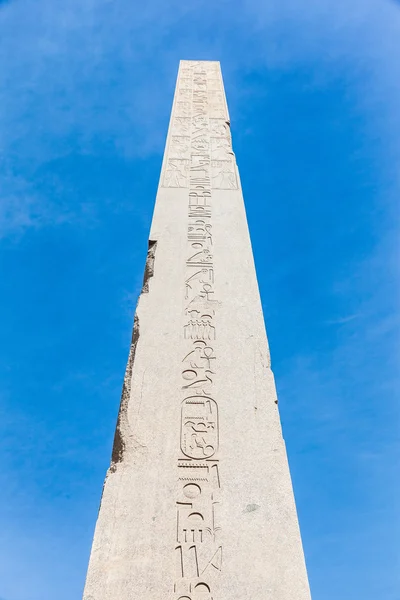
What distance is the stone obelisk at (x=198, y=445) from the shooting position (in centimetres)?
264

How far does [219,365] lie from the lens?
3455mm

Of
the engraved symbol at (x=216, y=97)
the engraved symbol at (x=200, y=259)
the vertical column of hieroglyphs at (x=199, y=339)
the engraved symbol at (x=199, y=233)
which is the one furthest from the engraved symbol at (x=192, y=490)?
the engraved symbol at (x=216, y=97)

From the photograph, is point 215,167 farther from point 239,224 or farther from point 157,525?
point 157,525

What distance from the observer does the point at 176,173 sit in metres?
4.88

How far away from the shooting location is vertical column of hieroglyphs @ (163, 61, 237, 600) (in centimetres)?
268

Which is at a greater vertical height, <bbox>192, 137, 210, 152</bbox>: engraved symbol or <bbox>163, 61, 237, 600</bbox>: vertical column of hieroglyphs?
<bbox>192, 137, 210, 152</bbox>: engraved symbol

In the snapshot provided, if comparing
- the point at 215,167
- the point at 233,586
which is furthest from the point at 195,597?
the point at 215,167

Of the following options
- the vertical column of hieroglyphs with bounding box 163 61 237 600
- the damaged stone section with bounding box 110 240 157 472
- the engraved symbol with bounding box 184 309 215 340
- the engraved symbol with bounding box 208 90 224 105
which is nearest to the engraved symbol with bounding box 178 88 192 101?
the vertical column of hieroglyphs with bounding box 163 61 237 600

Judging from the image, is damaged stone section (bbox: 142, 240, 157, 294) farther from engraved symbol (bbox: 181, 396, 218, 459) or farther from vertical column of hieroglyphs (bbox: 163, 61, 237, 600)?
engraved symbol (bbox: 181, 396, 218, 459)

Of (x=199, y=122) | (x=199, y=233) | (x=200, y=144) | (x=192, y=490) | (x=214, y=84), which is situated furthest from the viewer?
(x=214, y=84)

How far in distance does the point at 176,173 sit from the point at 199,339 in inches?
70.1

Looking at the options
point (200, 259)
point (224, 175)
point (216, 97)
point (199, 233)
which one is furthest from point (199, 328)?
point (216, 97)

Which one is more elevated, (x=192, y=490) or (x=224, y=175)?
(x=224, y=175)

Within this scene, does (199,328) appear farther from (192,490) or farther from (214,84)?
(214,84)
